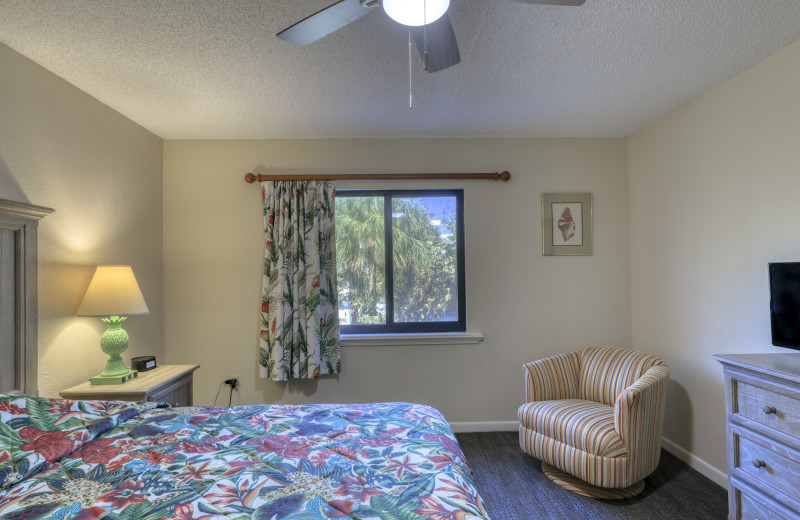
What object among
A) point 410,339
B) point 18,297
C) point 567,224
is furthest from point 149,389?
point 567,224

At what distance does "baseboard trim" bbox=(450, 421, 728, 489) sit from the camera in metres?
2.50

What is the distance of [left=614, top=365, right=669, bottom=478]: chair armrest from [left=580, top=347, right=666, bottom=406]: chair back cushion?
0.68 ft

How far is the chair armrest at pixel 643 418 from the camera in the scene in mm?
2277

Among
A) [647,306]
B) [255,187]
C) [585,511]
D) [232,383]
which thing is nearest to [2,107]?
[255,187]

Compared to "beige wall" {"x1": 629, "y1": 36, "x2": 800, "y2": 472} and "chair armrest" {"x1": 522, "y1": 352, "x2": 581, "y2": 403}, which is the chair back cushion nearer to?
"chair armrest" {"x1": 522, "y1": 352, "x2": 581, "y2": 403}

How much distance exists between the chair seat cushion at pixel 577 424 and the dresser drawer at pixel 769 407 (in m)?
0.64

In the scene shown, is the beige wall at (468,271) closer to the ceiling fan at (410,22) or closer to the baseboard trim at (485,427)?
the baseboard trim at (485,427)

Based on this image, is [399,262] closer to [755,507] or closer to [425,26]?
[425,26]

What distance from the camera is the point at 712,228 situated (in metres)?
2.56

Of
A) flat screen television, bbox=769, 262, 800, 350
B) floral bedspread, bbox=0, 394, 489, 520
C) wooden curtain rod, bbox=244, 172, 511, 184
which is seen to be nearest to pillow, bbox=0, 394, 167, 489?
floral bedspread, bbox=0, 394, 489, 520

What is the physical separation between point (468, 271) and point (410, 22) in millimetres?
2284

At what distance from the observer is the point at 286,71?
224 centimetres

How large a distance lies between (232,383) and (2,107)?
2290mm

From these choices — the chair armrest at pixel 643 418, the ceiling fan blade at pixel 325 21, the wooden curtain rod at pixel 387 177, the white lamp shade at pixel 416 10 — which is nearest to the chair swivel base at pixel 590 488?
the chair armrest at pixel 643 418
